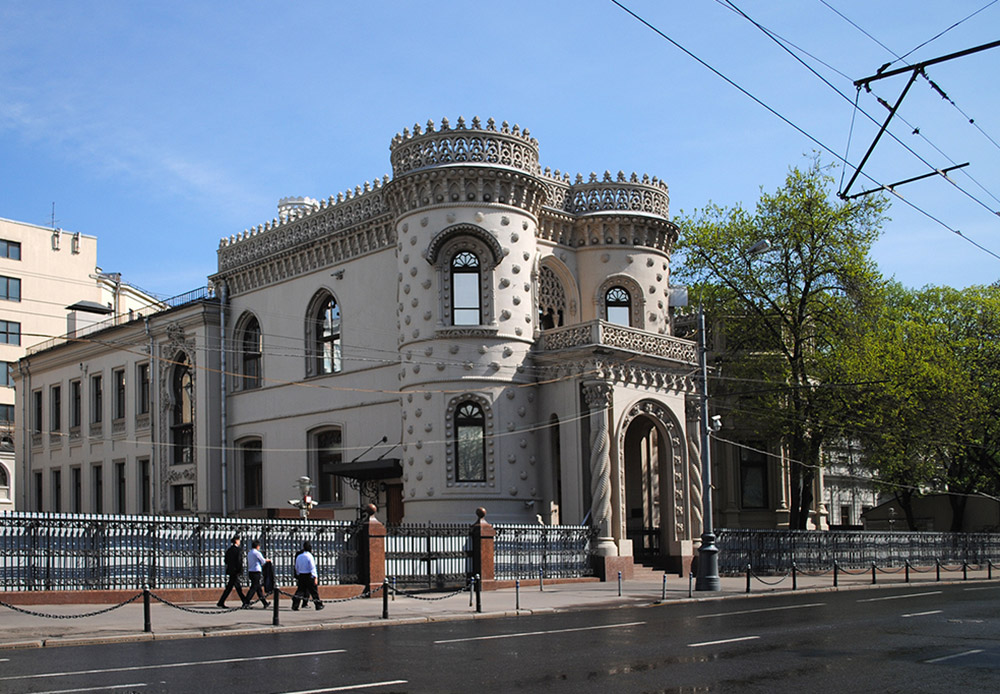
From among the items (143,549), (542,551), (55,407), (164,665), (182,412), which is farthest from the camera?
(55,407)

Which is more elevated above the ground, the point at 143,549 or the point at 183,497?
the point at 183,497

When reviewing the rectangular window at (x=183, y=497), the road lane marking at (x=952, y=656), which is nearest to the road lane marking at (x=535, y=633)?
the road lane marking at (x=952, y=656)

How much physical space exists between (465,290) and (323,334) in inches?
288

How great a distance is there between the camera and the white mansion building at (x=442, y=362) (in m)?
33.3

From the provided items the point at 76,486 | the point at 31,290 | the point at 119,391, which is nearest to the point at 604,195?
the point at 119,391

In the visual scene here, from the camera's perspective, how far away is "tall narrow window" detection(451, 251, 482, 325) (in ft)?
112

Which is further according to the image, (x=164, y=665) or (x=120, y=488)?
(x=120, y=488)

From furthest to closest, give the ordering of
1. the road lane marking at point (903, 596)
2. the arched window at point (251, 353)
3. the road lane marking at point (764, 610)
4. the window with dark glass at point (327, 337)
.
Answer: the arched window at point (251, 353), the window with dark glass at point (327, 337), the road lane marking at point (903, 596), the road lane marking at point (764, 610)

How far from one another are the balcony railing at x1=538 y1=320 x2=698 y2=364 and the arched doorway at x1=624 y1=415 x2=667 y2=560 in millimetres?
2594

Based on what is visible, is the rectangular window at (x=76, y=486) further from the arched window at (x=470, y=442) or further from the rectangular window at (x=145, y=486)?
the arched window at (x=470, y=442)

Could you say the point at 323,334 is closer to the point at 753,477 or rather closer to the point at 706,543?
the point at 706,543

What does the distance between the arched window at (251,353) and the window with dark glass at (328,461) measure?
4519 mm

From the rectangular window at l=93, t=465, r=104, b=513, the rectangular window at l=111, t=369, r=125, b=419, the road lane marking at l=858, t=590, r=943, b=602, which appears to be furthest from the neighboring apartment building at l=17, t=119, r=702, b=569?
the road lane marking at l=858, t=590, r=943, b=602

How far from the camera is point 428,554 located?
28.6m
